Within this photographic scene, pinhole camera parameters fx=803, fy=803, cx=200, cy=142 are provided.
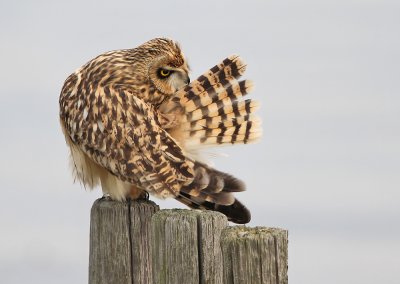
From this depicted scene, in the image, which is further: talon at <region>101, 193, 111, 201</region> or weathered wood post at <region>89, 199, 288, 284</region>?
talon at <region>101, 193, 111, 201</region>

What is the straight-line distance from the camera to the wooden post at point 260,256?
4.41 meters

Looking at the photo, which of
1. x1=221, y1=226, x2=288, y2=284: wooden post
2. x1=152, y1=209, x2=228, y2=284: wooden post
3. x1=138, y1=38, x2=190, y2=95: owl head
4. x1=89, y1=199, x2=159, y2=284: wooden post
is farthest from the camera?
x1=138, y1=38, x2=190, y2=95: owl head

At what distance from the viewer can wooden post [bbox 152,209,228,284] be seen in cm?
468

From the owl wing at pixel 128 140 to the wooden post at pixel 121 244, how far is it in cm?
63

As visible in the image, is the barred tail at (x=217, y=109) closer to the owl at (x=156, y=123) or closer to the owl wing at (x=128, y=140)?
the owl at (x=156, y=123)

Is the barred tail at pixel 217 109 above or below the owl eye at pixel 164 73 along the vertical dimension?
below

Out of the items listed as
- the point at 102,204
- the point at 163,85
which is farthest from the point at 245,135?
the point at 102,204

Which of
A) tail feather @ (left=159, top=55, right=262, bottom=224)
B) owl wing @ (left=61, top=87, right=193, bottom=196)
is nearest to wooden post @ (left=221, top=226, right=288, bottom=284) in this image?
owl wing @ (left=61, top=87, right=193, bottom=196)

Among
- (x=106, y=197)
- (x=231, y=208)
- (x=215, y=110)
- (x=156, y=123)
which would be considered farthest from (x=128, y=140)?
(x=231, y=208)

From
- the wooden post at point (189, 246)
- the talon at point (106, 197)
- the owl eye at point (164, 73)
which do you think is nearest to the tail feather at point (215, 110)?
the owl eye at point (164, 73)

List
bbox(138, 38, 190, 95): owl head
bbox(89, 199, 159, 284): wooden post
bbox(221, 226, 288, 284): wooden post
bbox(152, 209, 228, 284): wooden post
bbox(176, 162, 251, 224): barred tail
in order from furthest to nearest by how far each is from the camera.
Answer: bbox(138, 38, 190, 95): owl head → bbox(176, 162, 251, 224): barred tail → bbox(89, 199, 159, 284): wooden post → bbox(152, 209, 228, 284): wooden post → bbox(221, 226, 288, 284): wooden post

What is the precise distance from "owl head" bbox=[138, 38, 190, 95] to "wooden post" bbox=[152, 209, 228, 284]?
2876mm

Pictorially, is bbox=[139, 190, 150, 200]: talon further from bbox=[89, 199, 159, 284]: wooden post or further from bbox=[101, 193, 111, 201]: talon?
bbox=[89, 199, 159, 284]: wooden post

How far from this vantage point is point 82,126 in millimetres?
7227
